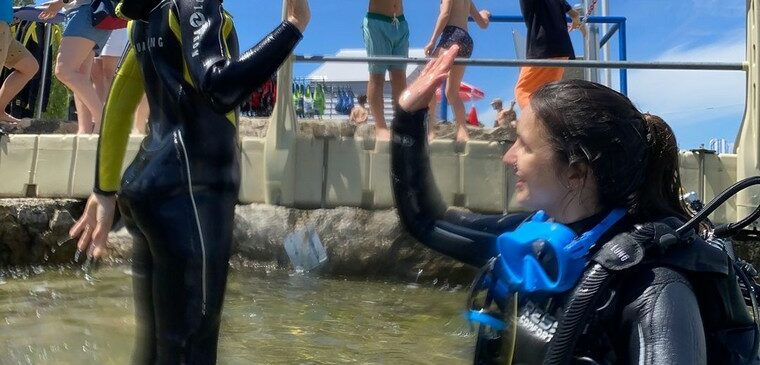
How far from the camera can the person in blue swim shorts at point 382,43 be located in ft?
17.4

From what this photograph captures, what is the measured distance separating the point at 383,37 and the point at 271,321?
98.6 inches

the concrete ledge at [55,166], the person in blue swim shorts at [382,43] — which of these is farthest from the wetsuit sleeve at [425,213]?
the concrete ledge at [55,166]

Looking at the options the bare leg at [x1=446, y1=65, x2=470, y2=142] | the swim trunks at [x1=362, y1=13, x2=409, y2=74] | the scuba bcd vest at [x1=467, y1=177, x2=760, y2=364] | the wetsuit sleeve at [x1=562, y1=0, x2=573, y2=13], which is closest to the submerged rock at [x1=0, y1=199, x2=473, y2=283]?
the bare leg at [x1=446, y1=65, x2=470, y2=142]

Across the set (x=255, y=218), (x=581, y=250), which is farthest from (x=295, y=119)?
(x=581, y=250)

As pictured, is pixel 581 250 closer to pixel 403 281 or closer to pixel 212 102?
pixel 212 102

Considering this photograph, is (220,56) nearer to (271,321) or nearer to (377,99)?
(271,321)

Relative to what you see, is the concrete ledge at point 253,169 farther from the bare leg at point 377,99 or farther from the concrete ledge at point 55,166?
the concrete ledge at point 55,166

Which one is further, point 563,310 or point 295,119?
point 295,119

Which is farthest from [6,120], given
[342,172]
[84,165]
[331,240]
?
[331,240]

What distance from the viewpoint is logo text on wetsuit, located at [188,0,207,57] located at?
185 cm

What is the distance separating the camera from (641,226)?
1176mm

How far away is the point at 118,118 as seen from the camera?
2.23m

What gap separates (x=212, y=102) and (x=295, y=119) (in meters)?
3.34

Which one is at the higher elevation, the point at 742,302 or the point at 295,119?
the point at 295,119
